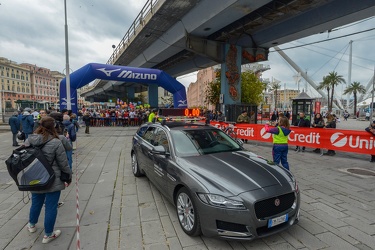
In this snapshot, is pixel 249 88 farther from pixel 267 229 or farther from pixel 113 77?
pixel 267 229

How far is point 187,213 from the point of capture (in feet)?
10.5

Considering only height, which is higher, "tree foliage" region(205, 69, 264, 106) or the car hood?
"tree foliage" region(205, 69, 264, 106)

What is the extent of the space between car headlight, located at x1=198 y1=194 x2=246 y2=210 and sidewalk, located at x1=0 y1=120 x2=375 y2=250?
2.12 feet

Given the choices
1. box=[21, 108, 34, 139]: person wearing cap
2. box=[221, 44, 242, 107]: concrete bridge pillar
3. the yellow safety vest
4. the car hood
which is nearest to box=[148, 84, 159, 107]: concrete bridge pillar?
box=[221, 44, 242, 107]: concrete bridge pillar

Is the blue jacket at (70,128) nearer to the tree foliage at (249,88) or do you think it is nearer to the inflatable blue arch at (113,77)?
the inflatable blue arch at (113,77)

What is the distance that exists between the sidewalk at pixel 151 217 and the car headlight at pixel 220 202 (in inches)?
25.5

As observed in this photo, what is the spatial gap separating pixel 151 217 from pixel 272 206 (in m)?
2.01

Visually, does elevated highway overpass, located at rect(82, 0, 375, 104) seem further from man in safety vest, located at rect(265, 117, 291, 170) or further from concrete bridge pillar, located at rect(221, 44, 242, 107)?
man in safety vest, located at rect(265, 117, 291, 170)

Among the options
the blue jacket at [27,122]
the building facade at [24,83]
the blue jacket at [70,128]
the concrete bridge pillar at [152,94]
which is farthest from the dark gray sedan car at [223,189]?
the building facade at [24,83]

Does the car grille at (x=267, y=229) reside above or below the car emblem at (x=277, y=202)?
below

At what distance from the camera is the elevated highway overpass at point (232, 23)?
35.9 ft

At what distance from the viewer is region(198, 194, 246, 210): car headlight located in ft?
8.80

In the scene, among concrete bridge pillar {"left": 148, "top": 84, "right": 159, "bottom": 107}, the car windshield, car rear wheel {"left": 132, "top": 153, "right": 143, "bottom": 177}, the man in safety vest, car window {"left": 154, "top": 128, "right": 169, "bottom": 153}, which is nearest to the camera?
the car windshield

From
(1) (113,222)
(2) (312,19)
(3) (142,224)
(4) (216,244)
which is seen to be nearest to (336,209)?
(4) (216,244)
